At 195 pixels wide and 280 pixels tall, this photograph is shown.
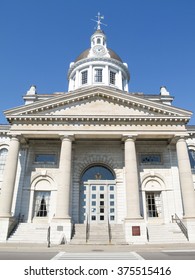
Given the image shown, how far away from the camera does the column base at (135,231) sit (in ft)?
55.5

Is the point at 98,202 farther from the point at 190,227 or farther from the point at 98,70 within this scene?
the point at 98,70

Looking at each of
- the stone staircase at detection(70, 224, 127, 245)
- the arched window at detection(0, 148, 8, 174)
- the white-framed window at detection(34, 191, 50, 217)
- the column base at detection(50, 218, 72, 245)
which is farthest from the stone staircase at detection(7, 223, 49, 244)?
the arched window at detection(0, 148, 8, 174)

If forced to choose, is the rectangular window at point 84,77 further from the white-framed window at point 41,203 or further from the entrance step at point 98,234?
the entrance step at point 98,234

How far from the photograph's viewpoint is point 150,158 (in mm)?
23203

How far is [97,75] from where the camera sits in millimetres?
35344

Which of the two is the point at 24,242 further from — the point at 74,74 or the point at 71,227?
the point at 74,74

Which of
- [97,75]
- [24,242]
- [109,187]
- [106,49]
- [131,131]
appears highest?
[106,49]

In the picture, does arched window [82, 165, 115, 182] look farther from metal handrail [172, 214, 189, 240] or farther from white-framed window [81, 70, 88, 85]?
white-framed window [81, 70, 88, 85]

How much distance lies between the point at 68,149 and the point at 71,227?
243 inches

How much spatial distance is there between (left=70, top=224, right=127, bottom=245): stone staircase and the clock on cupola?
2103 cm

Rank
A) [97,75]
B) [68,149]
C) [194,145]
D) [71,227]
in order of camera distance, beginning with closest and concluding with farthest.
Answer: [71,227]
[68,149]
[194,145]
[97,75]

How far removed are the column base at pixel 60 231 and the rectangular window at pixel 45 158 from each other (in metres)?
6.64

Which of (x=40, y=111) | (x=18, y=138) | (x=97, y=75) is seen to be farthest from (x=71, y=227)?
(x=97, y=75)

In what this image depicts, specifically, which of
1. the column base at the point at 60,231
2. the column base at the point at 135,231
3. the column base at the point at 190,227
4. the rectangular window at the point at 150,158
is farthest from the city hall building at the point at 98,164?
the column base at the point at 60,231
